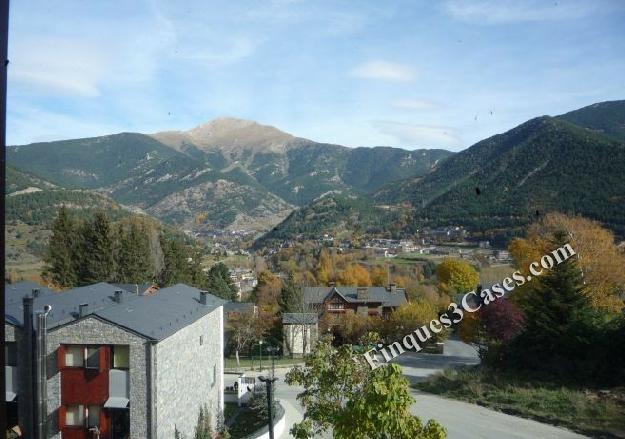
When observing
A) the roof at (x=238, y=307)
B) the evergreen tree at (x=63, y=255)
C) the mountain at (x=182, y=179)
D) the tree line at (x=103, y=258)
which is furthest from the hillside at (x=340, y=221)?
the evergreen tree at (x=63, y=255)

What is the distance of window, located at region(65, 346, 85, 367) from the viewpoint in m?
11.6

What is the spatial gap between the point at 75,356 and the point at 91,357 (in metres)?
0.39

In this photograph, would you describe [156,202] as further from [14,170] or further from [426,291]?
[426,291]

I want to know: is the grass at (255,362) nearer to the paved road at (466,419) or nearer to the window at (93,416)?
the paved road at (466,419)

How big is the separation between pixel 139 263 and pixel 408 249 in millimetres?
44113

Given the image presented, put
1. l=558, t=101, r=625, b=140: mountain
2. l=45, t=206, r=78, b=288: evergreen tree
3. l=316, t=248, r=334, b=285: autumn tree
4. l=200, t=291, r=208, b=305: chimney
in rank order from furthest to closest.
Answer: l=558, t=101, r=625, b=140: mountain
l=316, t=248, r=334, b=285: autumn tree
l=45, t=206, r=78, b=288: evergreen tree
l=200, t=291, r=208, b=305: chimney

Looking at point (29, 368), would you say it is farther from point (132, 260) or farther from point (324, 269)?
point (324, 269)

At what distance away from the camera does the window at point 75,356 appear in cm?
1156

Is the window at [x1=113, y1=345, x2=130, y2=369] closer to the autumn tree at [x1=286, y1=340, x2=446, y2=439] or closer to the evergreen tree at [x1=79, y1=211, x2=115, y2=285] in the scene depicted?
the autumn tree at [x1=286, y1=340, x2=446, y2=439]

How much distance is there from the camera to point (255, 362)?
2955 cm

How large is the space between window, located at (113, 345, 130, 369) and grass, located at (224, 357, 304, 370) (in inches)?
644

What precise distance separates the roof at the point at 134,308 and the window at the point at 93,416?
1975mm

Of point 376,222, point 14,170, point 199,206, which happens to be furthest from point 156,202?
point 376,222

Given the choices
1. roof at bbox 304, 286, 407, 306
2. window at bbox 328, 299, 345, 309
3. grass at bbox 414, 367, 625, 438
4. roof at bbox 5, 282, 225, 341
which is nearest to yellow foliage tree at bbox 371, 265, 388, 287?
roof at bbox 304, 286, 407, 306
